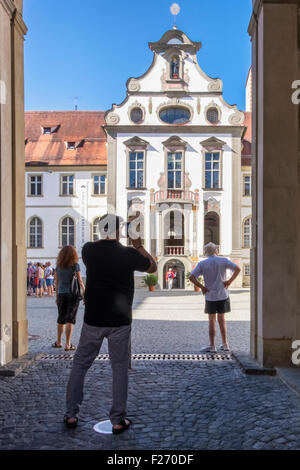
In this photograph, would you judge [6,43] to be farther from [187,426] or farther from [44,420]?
[187,426]

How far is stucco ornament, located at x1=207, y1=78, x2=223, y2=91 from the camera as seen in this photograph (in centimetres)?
2823

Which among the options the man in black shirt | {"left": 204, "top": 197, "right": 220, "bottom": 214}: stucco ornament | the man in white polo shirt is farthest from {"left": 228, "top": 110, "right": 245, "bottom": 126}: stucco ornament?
the man in black shirt

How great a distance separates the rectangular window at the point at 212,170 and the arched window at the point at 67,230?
939 centimetres

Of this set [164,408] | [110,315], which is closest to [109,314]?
[110,315]

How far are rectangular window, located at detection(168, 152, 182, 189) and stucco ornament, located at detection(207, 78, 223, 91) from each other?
444cm

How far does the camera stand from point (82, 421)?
388cm

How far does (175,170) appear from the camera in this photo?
2820 centimetres

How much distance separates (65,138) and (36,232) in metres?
7.32

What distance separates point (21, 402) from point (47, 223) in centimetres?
2725

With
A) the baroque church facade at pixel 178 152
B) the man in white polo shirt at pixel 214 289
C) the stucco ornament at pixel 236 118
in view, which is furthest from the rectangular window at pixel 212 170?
the man in white polo shirt at pixel 214 289

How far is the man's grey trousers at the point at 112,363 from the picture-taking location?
367 centimetres

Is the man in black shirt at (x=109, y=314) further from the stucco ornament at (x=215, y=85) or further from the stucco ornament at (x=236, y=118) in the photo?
the stucco ornament at (x=215, y=85)
